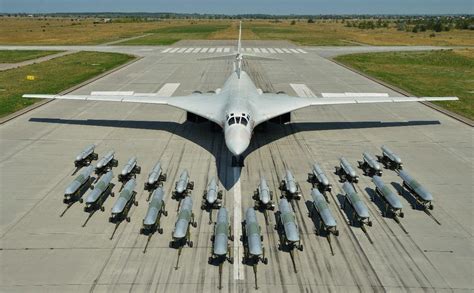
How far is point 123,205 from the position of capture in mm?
16375

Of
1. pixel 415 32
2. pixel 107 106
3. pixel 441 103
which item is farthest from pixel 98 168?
pixel 415 32


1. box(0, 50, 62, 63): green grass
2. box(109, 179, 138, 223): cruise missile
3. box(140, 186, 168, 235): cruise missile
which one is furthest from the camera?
box(0, 50, 62, 63): green grass

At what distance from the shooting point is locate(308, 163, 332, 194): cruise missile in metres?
19.1

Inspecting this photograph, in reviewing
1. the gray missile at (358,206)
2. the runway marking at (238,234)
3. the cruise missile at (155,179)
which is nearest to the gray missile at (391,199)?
the gray missile at (358,206)

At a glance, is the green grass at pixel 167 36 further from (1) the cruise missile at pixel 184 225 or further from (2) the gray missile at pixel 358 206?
(2) the gray missile at pixel 358 206

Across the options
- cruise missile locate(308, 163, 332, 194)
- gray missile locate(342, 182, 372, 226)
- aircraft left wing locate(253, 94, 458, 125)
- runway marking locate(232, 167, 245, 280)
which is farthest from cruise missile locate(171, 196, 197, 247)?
aircraft left wing locate(253, 94, 458, 125)

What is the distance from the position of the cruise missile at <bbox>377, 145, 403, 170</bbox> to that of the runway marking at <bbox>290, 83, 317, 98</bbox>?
1825cm

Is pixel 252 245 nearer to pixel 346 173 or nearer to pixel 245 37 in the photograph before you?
pixel 346 173

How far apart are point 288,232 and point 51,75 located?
4589cm

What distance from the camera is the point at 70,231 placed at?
1591cm

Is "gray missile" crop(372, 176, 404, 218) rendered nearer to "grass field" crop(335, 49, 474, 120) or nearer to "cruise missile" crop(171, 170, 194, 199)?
"cruise missile" crop(171, 170, 194, 199)

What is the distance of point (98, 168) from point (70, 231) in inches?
215

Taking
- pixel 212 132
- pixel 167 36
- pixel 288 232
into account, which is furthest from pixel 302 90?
pixel 167 36

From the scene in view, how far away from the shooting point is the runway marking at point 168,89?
4075 cm
